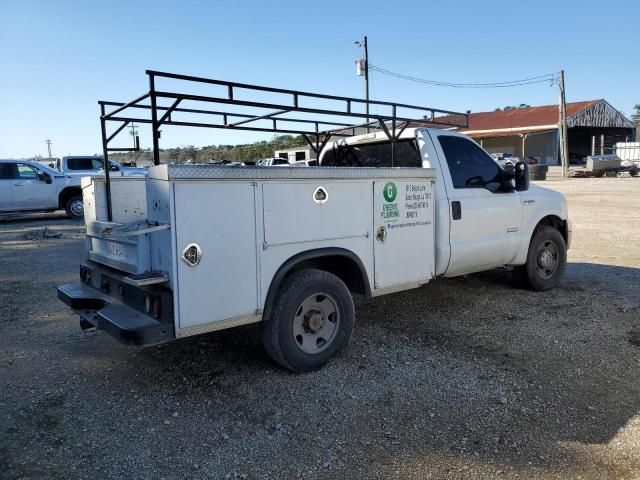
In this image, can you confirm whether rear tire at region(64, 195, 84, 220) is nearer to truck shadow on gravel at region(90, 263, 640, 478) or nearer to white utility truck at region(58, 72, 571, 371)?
white utility truck at region(58, 72, 571, 371)

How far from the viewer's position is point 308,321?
4.11 m

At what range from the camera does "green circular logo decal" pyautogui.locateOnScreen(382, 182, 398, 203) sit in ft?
14.7

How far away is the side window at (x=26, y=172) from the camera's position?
1484cm

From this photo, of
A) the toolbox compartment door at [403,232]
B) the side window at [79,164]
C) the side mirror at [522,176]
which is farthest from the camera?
the side window at [79,164]

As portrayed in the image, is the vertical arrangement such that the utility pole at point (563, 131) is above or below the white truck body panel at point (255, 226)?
above

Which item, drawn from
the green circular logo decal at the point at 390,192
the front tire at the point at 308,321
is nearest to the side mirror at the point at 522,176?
the green circular logo decal at the point at 390,192

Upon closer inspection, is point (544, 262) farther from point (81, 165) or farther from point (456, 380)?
point (81, 165)

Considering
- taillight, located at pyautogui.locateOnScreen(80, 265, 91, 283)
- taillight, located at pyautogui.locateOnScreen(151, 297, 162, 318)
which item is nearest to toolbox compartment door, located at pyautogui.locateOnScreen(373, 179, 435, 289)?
taillight, located at pyautogui.locateOnScreen(151, 297, 162, 318)

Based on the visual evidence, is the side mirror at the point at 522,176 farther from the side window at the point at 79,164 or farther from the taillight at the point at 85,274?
the side window at the point at 79,164

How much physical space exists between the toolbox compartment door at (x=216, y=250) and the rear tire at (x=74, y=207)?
13.7 metres

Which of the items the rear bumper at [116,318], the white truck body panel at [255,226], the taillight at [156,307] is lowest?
the rear bumper at [116,318]

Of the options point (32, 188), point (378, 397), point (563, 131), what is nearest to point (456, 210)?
point (378, 397)

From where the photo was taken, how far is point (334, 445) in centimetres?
316

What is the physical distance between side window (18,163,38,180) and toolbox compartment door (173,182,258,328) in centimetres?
1372
